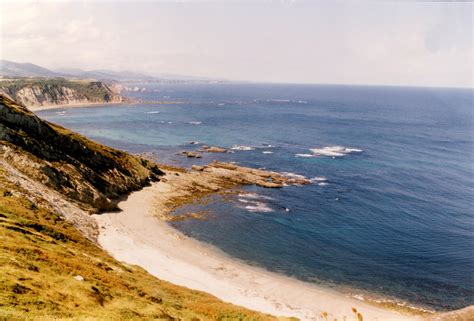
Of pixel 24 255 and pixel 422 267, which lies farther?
pixel 422 267

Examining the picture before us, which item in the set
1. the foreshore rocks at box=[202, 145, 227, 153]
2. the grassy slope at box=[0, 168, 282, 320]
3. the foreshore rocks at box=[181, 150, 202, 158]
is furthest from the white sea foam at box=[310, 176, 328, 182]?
the grassy slope at box=[0, 168, 282, 320]

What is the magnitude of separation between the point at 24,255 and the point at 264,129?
154 meters

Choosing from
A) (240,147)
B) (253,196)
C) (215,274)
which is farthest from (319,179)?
(215,274)

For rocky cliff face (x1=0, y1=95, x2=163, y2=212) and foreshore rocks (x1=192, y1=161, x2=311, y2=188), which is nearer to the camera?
rocky cliff face (x1=0, y1=95, x2=163, y2=212)

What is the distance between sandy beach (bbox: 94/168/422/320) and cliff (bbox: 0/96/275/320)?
5.19 metres

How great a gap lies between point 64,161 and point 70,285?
161 feet

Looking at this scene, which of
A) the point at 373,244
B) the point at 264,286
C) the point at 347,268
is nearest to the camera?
the point at 264,286

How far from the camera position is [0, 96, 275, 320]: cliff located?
75.8 feet

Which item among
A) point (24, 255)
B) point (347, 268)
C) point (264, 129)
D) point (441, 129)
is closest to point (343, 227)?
point (347, 268)

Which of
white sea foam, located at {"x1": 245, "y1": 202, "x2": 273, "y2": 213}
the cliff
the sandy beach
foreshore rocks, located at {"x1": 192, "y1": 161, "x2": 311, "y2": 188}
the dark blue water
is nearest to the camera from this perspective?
the cliff

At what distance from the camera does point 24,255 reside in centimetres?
2839

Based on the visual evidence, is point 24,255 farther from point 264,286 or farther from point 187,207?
point 187,207

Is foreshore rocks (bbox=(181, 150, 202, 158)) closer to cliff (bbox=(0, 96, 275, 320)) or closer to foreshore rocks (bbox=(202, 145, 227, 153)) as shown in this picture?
foreshore rocks (bbox=(202, 145, 227, 153))

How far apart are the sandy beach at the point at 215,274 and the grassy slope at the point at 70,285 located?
767cm
